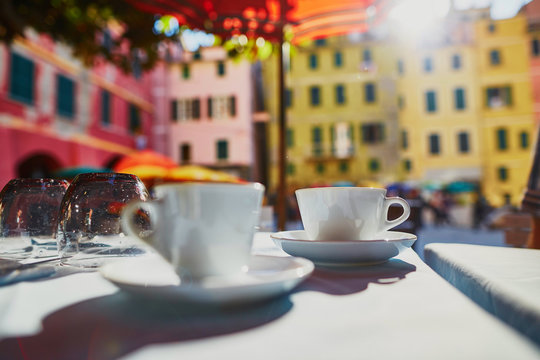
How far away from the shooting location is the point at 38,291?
0.51 meters

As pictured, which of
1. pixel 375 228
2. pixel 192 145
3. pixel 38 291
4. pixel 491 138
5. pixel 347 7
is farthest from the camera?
pixel 491 138

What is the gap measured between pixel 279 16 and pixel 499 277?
2.26 m

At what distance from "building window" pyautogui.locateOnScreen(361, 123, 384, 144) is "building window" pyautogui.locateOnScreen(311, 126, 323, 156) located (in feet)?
6.92

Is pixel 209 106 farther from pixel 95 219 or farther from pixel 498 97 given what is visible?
pixel 95 219

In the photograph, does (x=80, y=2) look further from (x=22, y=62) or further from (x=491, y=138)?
(x=491, y=138)

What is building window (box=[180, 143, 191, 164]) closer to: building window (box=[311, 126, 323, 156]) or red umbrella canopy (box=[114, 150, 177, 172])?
building window (box=[311, 126, 323, 156])

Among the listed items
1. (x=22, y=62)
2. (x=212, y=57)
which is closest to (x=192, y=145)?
(x=212, y=57)

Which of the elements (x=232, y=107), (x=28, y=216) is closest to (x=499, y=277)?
(x=28, y=216)

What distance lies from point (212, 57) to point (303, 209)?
704 inches

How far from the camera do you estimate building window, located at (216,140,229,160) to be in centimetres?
1758

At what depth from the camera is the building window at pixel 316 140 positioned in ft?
64.6

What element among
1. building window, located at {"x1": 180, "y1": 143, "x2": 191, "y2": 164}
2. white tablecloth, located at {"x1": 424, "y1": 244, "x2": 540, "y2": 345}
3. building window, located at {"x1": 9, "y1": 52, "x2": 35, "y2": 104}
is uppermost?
building window, located at {"x1": 9, "y1": 52, "x2": 35, "y2": 104}

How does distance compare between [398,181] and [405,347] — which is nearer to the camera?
[405,347]

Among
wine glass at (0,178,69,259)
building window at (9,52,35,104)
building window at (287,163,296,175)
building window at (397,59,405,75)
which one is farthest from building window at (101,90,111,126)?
building window at (397,59,405,75)
